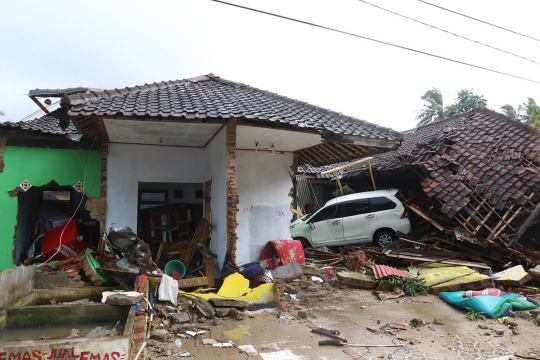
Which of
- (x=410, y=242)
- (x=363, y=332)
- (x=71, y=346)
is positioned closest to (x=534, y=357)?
(x=363, y=332)

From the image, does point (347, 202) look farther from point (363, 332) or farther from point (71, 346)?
point (71, 346)

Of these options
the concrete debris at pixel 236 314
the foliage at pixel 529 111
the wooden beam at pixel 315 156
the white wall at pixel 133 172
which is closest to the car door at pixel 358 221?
the wooden beam at pixel 315 156

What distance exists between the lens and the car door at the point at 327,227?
41.6 feet

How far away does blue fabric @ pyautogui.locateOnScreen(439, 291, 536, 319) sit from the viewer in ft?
20.1

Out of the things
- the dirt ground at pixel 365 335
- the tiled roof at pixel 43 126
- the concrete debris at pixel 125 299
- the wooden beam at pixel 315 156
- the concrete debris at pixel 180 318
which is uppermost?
the tiled roof at pixel 43 126

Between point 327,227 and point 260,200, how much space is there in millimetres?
4258

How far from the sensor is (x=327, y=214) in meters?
12.9

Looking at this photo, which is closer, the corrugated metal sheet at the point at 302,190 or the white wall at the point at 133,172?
the white wall at the point at 133,172

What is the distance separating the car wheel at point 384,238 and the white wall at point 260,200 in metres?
3.96

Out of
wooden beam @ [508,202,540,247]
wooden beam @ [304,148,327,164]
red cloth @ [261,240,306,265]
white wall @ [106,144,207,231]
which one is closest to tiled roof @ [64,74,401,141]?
wooden beam @ [304,148,327,164]

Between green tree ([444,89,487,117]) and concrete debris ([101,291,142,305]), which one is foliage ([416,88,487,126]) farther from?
concrete debris ([101,291,142,305])

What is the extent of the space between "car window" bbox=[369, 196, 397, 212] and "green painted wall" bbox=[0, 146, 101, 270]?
822cm

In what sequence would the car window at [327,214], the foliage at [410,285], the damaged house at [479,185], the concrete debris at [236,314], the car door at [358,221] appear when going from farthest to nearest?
the car window at [327,214] → the car door at [358,221] → the damaged house at [479,185] → the foliage at [410,285] → the concrete debris at [236,314]

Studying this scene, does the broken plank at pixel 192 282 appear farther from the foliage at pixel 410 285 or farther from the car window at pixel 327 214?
the car window at pixel 327 214
